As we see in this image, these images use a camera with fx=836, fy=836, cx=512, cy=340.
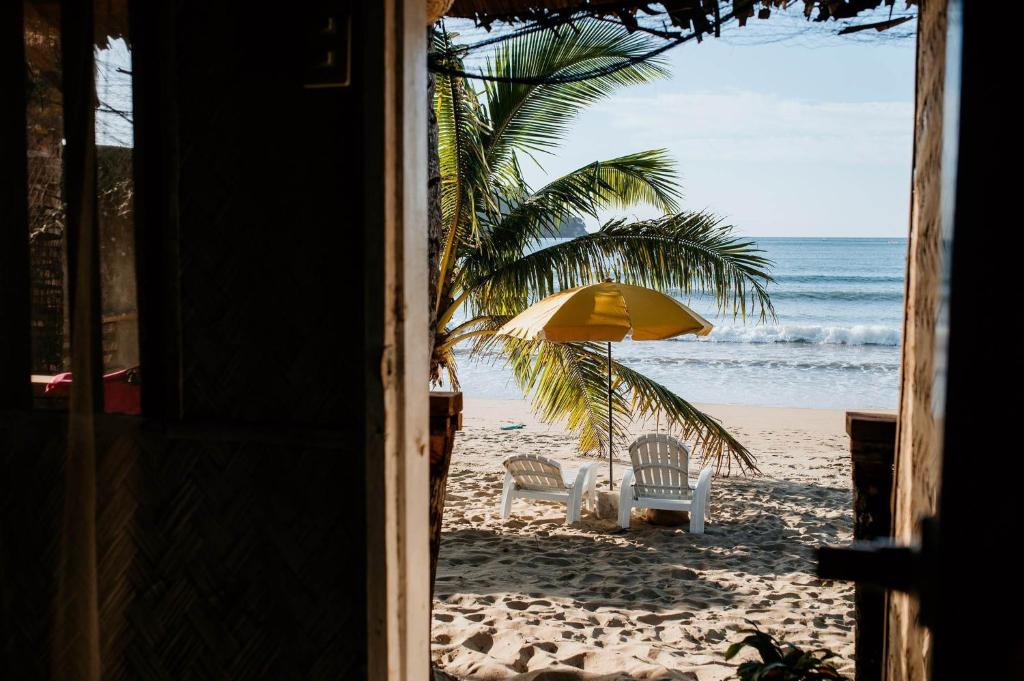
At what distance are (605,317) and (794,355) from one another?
17.5 metres

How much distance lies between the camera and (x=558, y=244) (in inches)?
318

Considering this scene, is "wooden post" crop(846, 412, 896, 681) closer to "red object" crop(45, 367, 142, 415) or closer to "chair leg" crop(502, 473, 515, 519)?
"red object" crop(45, 367, 142, 415)

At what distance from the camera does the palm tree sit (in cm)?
779

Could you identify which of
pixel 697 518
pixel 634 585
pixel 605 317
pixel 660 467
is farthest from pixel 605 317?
pixel 634 585

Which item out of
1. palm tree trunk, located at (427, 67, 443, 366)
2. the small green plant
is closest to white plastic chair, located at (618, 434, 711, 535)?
palm tree trunk, located at (427, 67, 443, 366)

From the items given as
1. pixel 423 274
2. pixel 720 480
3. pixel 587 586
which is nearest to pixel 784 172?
pixel 720 480

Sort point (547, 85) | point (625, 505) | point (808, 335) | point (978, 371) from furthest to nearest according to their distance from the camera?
1. point (808, 335)
2. point (547, 85)
3. point (625, 505)
4. point (978, 371)

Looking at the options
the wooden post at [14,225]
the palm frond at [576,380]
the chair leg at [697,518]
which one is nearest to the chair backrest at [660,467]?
the chair leg at [697,518]

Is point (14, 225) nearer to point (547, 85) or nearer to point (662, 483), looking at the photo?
point (662, 483)

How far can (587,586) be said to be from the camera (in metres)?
5.64

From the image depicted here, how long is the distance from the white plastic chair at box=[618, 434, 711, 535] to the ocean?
779 centimetres

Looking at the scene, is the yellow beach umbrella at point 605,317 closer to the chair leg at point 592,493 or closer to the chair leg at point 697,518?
the chair leg at point 697,518

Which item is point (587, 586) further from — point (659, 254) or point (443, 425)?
point (659, 254)

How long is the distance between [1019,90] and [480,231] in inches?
325
